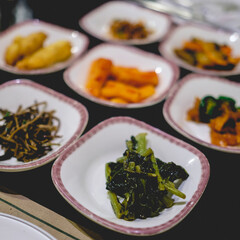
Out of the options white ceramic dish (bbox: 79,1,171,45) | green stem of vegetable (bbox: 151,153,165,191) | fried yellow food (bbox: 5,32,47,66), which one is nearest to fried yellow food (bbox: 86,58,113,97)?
white ceramic dish (bbox: 79,1,171,45)

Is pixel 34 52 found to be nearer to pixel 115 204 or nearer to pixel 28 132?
pixel 28 132

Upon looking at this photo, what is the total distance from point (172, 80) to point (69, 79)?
0.71m

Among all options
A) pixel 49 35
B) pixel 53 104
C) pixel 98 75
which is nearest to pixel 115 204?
pixel 53 104

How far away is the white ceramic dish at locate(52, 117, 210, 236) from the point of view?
1.20 metres

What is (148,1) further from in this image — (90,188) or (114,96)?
(90,188)

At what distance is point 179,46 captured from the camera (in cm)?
252

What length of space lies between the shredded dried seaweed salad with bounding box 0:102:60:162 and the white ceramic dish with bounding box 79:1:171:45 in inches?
39.8

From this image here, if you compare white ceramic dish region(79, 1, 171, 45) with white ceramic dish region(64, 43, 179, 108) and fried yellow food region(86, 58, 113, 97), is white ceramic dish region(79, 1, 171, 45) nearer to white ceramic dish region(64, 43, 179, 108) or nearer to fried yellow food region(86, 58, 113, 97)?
white ceramic dish region(64, 43, 179, 108)

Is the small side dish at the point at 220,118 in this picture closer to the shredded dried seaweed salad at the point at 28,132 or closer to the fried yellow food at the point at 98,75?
the fried yellow food at the point at 98,75

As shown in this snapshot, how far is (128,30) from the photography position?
8.61ft

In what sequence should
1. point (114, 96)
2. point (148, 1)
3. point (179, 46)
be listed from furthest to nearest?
1. point (148, 1)
2. point (179, 46)
3. point (114, 96)

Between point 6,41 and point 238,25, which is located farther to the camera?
point 238,25

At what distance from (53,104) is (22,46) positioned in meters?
0.72

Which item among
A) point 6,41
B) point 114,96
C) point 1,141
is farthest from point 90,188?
point 6,41
